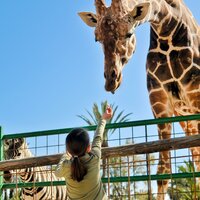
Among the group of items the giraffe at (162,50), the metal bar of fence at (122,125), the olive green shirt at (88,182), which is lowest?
the olive green shirt at (88,182)

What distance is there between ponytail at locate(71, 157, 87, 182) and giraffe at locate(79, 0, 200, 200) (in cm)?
239

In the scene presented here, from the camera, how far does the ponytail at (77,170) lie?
137 inches

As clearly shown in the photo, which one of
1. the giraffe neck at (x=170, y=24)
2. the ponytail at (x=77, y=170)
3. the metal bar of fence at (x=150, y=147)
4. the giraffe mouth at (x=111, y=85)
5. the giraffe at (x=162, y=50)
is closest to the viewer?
the ponytail at (x=77, y=170)

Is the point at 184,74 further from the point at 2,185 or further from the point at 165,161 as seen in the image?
the point at 2,185

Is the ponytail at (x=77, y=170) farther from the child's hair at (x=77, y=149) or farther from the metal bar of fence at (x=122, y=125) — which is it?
the metal bar of fence at (x=122, y=125)

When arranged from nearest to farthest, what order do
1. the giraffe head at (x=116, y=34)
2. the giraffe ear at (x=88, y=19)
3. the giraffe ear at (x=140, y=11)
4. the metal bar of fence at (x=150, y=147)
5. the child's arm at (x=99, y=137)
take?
the child's arm at (x=99, y=137), the metal bar of fence at (x=150, y=147), the giraffe head at (x=116, y=34), the giraffe ear at (x=140, y=11), the giraffe ear at (x=88, y=19)

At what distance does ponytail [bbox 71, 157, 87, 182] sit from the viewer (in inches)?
137

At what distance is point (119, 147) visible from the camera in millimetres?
4387

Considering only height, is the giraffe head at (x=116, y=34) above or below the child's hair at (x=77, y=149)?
above

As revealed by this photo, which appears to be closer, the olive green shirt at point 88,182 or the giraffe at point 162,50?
the olive green shirt at point 88,182

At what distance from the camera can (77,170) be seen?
11.4 feet

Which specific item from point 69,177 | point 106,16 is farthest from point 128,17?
point 69,177

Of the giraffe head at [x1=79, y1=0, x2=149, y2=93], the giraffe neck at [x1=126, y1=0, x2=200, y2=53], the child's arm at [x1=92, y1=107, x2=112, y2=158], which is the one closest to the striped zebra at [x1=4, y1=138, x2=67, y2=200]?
the giraffe head at [x1=79, y1=0, x2=149, y2=93]

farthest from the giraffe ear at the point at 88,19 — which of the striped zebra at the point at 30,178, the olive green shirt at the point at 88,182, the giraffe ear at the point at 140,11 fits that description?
the olive green shirt at the point at 88,182
